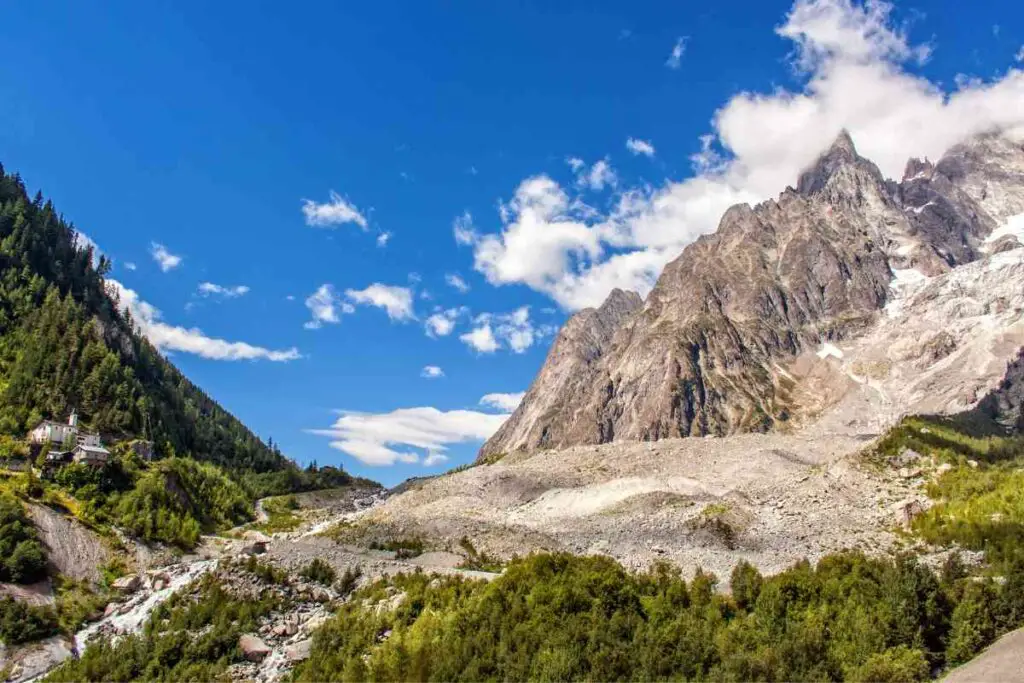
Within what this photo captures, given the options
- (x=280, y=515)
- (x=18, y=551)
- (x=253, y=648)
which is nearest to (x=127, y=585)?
(x=18, y=551)

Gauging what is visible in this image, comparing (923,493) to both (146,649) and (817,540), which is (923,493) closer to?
(817,540)

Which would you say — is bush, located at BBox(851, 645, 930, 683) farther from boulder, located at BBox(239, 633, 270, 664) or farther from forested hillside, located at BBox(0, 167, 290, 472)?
forested hillside, located at BBox(0, 167, 290, 472)

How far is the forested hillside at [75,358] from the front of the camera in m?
78.1

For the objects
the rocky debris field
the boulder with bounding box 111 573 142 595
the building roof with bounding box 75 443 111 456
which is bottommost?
the boulder with bounding box 111 573 142 595

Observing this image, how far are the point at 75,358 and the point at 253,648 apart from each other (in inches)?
2778

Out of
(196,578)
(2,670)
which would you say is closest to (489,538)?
(196,578)

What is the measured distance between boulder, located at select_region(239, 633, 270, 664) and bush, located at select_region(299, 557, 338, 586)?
20.2ft

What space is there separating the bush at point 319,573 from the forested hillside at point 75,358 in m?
47.1

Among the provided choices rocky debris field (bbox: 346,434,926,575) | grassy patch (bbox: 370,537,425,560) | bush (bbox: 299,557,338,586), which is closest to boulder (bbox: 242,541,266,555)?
bush (bbox: 299,557,338,586)

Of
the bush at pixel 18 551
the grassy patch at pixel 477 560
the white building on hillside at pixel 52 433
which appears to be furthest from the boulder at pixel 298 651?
the white building on hillside at pixel 52 433

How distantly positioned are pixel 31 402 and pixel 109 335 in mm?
34178

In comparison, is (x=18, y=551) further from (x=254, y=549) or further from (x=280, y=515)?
(x=280, y=515)

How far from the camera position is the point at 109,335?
348 feet

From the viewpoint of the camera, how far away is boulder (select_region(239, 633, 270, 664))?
28875 mm
